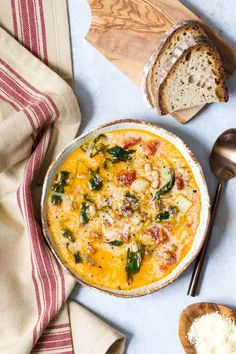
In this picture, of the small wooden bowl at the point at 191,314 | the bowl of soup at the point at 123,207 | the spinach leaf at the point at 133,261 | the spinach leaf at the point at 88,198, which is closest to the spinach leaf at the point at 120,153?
the bowl of soup at the point at 123,207

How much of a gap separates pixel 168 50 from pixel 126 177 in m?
0.63

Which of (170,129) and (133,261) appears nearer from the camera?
(133,261)

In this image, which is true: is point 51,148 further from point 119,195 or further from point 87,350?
point 87,350

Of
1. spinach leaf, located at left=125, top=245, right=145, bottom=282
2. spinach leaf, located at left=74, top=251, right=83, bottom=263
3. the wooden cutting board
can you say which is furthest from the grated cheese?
the wooden cutting board

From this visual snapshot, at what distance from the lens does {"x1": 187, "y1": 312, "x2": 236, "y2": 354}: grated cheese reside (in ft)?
11.1

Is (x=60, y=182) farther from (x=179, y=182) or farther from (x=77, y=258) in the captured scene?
(x=179, y=182)

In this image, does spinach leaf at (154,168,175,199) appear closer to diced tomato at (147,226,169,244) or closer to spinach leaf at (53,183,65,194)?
diced tomato at (147,226,169,244)

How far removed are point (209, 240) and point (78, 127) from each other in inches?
33.1

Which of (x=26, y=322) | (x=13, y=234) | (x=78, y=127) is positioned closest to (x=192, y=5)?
(x=78, y=127)

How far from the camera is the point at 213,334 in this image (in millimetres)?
3420

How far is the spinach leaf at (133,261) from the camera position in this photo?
3412 mm

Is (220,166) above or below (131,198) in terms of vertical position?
above

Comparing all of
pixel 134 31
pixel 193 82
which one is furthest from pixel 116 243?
pixel 134 31

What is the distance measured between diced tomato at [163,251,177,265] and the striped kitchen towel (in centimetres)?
45
